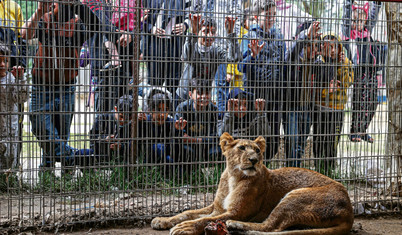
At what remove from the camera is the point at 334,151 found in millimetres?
5703

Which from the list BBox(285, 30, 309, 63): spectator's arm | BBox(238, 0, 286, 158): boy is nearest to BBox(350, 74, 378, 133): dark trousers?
BBox(285, 30, 309, 63): spectator's arm

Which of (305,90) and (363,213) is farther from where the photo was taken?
(305,90)

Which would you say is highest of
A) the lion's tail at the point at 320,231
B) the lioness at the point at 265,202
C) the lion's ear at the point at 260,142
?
the lion's ear at the point at 260,142

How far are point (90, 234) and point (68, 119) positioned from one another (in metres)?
1.58

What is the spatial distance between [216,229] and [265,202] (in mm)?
731

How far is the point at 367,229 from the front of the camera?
14.8 feet

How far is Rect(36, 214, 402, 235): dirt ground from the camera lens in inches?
167

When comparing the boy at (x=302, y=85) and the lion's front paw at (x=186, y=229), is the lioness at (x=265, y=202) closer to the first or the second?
the lion's front paw at (x=186, y=229)

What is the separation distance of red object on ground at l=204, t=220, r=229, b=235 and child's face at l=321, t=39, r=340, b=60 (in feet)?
8.70

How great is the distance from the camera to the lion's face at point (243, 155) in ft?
13.5

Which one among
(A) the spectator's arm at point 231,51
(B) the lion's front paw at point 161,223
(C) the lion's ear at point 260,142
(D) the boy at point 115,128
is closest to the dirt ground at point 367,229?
(B) the lion's front paw at point 161,223

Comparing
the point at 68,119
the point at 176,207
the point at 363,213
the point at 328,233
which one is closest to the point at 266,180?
the point at 328,233

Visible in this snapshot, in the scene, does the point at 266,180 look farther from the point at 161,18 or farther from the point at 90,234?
the point at 161,18

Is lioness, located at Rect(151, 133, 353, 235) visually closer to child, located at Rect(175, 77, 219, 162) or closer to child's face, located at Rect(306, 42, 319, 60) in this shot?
child, located at Rect(175, 77, 219, 162)
